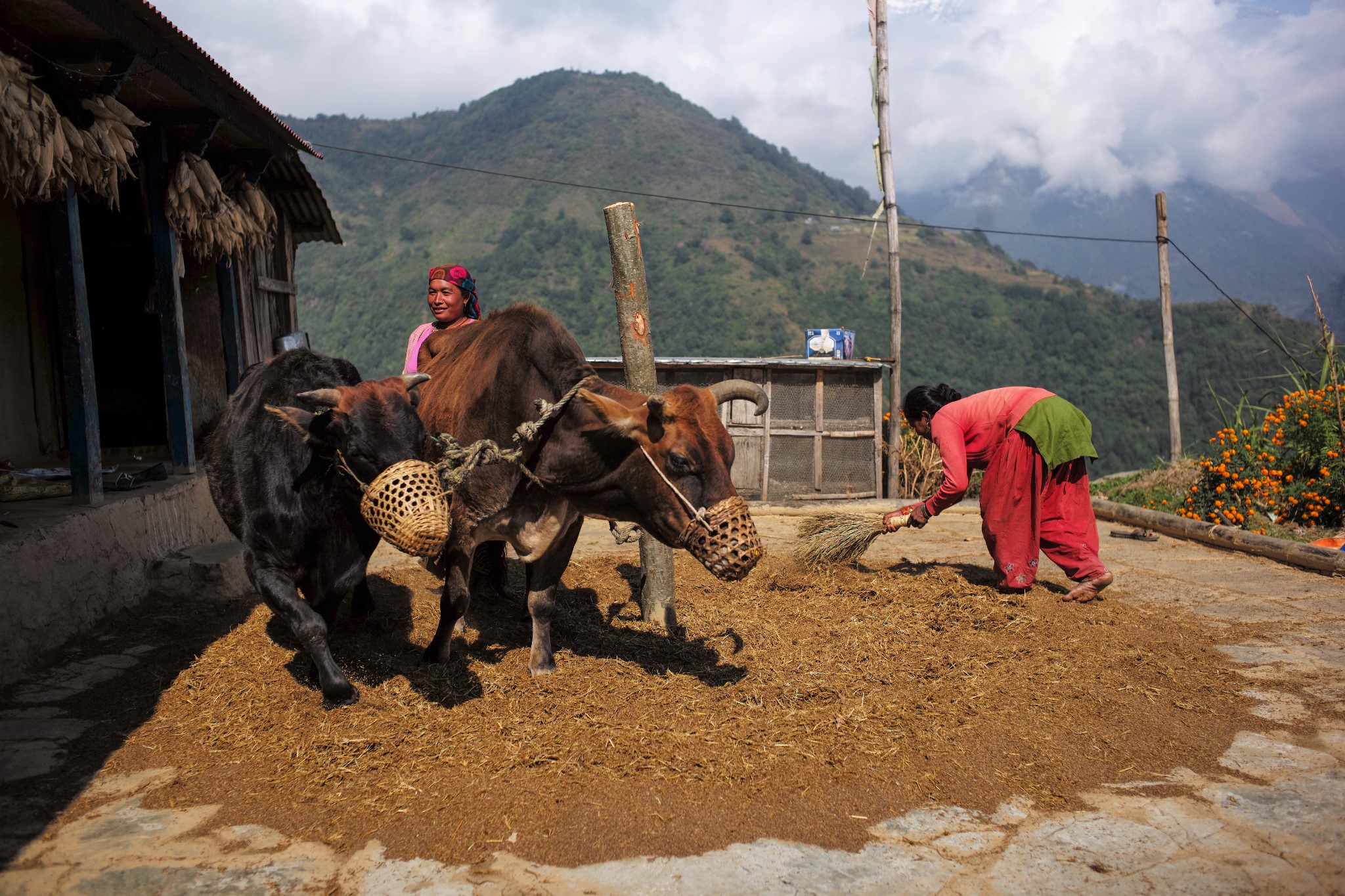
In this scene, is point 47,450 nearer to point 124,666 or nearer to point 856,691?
point 124,666

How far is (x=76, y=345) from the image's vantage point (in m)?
5.53

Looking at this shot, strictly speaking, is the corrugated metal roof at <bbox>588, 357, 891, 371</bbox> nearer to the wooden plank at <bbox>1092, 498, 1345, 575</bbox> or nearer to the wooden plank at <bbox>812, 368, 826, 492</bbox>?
the wooden plank at <bbox>812, 368, 826, 492</bbox>

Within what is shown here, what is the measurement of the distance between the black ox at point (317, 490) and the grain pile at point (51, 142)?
2121 millimetres

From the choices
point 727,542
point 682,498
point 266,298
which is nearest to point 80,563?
point 682,498

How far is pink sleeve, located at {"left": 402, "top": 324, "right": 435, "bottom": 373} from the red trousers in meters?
3.86

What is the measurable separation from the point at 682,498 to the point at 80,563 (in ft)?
12.4

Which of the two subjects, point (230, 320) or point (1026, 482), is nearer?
point (1026, 482)

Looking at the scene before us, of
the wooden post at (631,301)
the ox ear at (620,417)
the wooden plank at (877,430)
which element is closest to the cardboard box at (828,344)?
the wooden plank at (877,430)

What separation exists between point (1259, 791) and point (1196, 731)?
548 mm

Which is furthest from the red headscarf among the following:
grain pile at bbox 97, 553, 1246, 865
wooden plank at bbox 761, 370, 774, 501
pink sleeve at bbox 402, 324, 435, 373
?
wooden plank at bbox 761, 370, 774, 501

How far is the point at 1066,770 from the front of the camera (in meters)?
3.21

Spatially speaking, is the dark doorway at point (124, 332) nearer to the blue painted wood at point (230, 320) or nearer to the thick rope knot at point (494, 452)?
the blue painted wood at point (230, 320)

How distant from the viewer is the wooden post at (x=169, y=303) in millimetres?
7129

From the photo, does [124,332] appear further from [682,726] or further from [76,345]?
[682,726]
